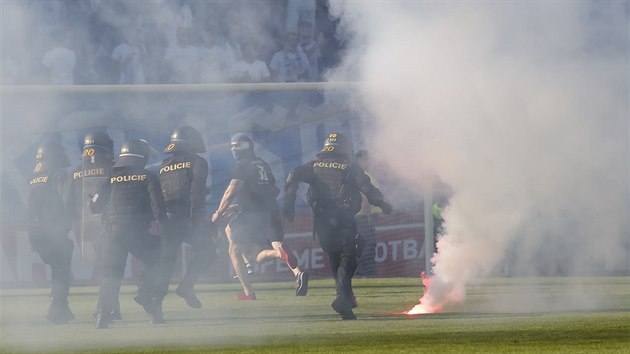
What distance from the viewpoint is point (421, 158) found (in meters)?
16.5

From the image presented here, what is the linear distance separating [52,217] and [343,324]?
4.04m

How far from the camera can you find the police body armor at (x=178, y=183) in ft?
51.7

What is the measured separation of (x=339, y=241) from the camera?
50.5ft

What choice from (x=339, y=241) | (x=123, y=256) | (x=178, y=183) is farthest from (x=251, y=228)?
(x=123, y=256)

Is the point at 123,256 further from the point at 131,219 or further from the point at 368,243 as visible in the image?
the point at 368,243

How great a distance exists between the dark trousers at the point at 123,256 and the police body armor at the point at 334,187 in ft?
7.07

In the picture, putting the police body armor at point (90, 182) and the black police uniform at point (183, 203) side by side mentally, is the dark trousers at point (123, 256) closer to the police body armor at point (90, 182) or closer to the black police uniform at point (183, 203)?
the black police uniform at point (183, 203)

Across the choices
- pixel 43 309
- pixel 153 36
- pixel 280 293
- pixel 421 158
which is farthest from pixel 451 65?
pixel 43 309

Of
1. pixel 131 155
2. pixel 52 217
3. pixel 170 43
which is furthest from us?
pixel 52 217

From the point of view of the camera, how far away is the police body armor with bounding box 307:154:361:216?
51.0 ft

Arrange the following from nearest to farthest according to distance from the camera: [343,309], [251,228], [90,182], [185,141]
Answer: [343,309] → [90,182] → [185,141] → [251,228]

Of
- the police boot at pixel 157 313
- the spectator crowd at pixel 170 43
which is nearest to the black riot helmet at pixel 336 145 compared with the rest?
the spectator crowd at pixel 170 43

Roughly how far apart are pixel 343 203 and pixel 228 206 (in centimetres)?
279

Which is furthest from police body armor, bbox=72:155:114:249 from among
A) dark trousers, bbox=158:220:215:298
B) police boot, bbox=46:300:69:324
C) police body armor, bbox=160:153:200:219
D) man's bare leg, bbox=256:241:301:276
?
man's bare leg, bbox=256:241:301:276
